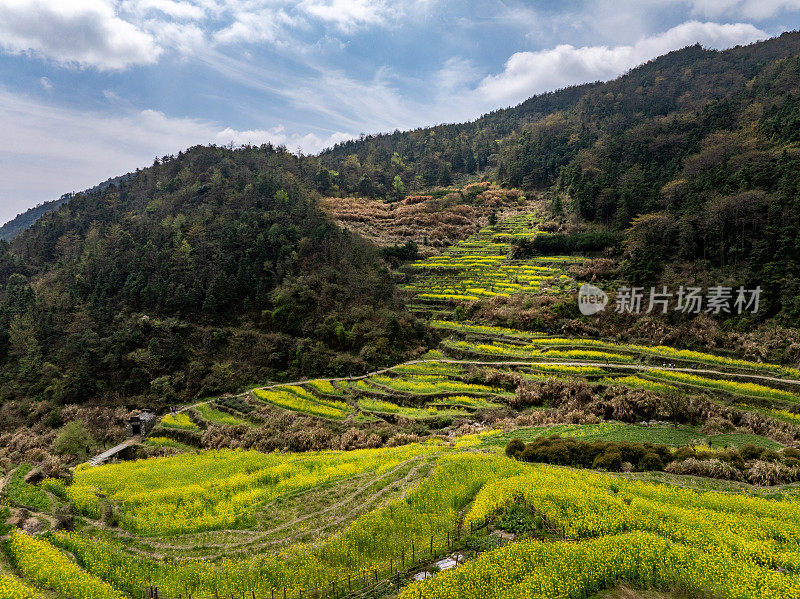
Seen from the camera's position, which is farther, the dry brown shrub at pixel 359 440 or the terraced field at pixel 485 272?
the terraced field at pixel 485 272

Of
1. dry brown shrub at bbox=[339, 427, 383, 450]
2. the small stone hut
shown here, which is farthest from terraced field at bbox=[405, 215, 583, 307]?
the small stone hut

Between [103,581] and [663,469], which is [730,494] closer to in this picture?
[663,469]

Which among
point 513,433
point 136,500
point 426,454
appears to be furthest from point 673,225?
point 136,500

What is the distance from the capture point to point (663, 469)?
17.5 meters

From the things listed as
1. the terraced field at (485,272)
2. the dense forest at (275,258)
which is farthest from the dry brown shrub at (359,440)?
the terraced field at (485,272)

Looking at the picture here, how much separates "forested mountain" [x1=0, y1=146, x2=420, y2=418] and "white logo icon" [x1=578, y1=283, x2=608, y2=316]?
18.6 meters

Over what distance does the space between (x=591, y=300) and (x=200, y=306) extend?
46255 mm

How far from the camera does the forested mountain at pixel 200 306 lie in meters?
42.0

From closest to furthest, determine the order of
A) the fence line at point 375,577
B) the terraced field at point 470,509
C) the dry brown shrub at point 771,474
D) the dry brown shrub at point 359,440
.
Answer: the terraced field at point 470,509, the fence line at point 375,577, the dry brown shrub at point 771,474, the dry brown shrub at point 359,440

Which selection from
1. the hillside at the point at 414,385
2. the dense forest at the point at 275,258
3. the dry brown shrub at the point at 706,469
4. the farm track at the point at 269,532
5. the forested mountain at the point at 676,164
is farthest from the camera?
the dense forest at the point at 275,258

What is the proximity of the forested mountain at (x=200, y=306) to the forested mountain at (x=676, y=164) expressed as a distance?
31466 mm

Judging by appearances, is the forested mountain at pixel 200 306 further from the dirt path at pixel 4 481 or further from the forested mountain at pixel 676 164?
the forested mountain at pixel 676 164

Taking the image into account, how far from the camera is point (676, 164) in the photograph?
56.0 m

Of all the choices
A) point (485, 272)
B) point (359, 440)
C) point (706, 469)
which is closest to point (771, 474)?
point (706, 469)
